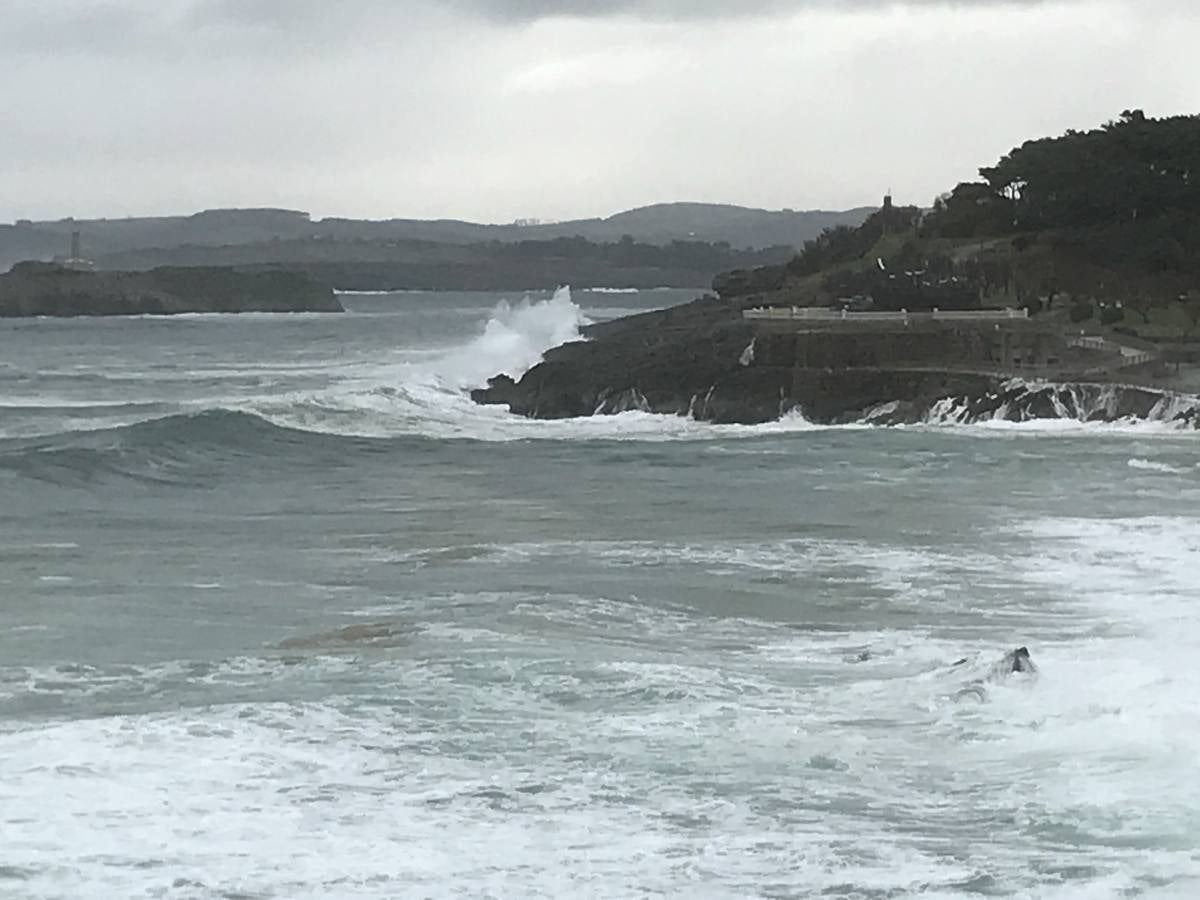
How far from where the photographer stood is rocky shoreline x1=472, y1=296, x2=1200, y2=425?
35875mm

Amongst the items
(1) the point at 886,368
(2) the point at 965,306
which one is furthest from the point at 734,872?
(2) the point at 965,306

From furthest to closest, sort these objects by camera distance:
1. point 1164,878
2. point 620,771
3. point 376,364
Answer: point 376,364 < point 620,771 < point 1164,878

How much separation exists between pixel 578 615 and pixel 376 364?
49551 millimetres

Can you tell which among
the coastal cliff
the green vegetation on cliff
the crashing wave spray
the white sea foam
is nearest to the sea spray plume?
the green vegetation on cliff

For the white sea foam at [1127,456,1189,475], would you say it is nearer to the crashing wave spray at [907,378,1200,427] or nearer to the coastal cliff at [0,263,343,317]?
the crashing wave spray at [907,378,1200,427]

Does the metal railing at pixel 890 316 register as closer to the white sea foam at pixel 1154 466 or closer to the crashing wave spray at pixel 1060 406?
the crashing wave spray at pixel 1060 406

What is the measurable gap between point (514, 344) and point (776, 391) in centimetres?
2935

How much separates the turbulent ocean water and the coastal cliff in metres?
120

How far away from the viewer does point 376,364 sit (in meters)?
64.5

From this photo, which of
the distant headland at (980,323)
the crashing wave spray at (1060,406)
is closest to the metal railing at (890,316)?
the distant headland at (980,323)

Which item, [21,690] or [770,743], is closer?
[770,743]

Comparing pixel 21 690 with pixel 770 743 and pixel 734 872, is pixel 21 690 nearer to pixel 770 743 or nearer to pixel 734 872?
pixel 770 743

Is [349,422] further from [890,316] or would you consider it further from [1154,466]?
[1154,466]

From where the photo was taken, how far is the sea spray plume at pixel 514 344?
56094 mm
